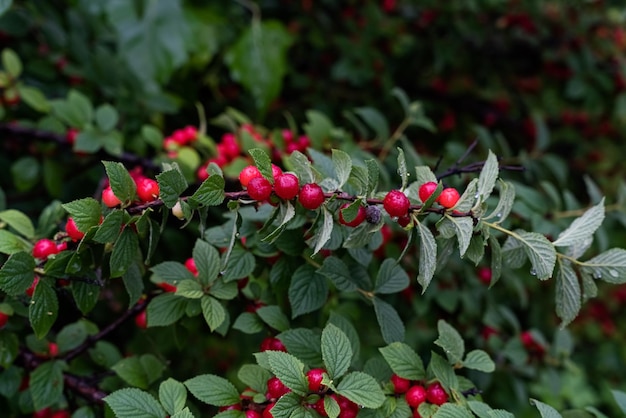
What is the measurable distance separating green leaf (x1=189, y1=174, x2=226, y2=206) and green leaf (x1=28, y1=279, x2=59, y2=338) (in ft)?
0.87

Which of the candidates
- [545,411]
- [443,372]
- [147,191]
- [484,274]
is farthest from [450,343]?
[484,274]

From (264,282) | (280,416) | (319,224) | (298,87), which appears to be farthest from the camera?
(298,87)

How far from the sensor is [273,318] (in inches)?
36.1

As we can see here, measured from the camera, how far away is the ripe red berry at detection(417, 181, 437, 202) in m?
0.82

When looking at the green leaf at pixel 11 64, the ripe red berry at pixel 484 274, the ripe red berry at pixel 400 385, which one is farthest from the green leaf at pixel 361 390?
the green leaf at pixel 11 64

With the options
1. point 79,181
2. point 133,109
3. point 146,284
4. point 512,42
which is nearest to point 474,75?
point 512,42

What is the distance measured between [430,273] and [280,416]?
25 cm

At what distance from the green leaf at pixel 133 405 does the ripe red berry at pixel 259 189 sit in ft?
0.97

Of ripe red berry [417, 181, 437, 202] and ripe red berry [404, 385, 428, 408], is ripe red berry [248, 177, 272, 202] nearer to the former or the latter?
ripe red berry [417, 181, 437, 202]

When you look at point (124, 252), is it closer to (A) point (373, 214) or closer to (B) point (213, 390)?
(B) point (213, 390)

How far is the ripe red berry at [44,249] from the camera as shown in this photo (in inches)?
35.4

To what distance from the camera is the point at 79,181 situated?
1503mm

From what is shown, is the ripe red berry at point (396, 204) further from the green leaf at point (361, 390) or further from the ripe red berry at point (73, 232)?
the ripe red berry at point (73, 232)

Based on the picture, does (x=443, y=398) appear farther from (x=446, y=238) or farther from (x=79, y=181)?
(x=79, y=181)
